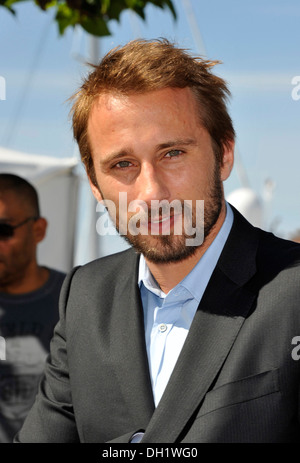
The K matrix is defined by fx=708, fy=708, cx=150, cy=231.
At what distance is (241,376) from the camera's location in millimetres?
1912

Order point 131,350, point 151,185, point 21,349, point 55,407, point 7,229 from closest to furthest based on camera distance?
point 151,185
point 131,350
point 55,407
point 21,349
point 7,229

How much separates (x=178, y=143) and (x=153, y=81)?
0.20 metres

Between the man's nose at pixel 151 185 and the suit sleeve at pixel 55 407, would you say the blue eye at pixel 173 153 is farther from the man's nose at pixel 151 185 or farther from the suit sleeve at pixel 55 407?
the suit sleeve at pixel 55 407

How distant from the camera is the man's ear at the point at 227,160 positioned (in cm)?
231

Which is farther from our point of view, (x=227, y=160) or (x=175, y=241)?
(x=227, y=160)

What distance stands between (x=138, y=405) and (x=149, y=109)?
0.85 meters

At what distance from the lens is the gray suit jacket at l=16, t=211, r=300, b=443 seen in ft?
6.15

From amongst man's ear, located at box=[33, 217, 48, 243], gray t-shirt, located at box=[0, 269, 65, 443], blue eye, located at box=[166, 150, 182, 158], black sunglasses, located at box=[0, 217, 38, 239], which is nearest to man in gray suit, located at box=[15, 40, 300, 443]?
blue eye, located at box=[166, 150, 182, 158]

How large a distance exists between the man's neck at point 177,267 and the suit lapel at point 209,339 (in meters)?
0.06

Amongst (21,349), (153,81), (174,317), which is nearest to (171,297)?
(174,317)

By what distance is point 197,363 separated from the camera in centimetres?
197

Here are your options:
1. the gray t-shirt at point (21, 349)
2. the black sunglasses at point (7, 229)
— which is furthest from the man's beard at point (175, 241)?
the black sunglasses at point (7, 229)

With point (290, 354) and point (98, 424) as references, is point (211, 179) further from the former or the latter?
point (98, 424)

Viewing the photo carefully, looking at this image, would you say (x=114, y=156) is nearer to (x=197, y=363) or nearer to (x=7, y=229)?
(x=197, y=363)
